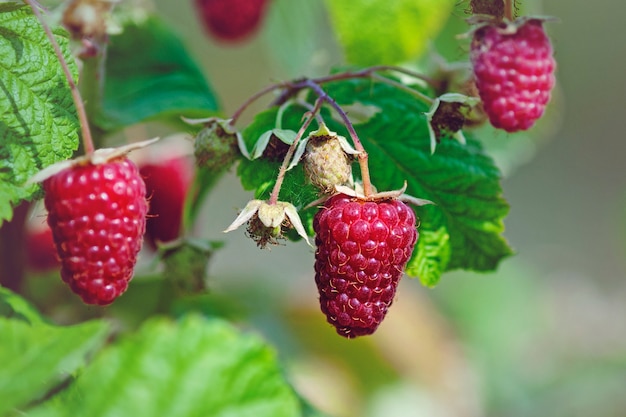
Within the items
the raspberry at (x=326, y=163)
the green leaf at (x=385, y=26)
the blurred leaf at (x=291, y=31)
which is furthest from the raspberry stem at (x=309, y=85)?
the blurred leaf at (x=291, y=31)

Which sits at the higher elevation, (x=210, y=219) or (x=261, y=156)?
(x=261, y=156)

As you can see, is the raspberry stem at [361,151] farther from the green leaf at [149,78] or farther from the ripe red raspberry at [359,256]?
the green leaf at [149,78]

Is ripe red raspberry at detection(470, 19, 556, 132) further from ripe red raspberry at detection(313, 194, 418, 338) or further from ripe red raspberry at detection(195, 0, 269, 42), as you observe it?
ripe red raspberry at detection(195, 0, 269, 42)

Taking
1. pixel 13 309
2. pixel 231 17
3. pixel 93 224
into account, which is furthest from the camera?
pixel 231 17

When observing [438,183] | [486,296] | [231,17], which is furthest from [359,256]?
[486,296]

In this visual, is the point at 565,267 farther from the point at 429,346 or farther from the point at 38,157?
the point at 38,157

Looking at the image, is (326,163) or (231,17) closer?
(326,163)

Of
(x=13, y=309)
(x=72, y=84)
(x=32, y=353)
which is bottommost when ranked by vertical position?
(x=13, y=309)

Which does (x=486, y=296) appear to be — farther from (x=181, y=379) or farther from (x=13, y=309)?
(x=181, y=379)

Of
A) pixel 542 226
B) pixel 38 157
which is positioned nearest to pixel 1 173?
pixel 38 157
